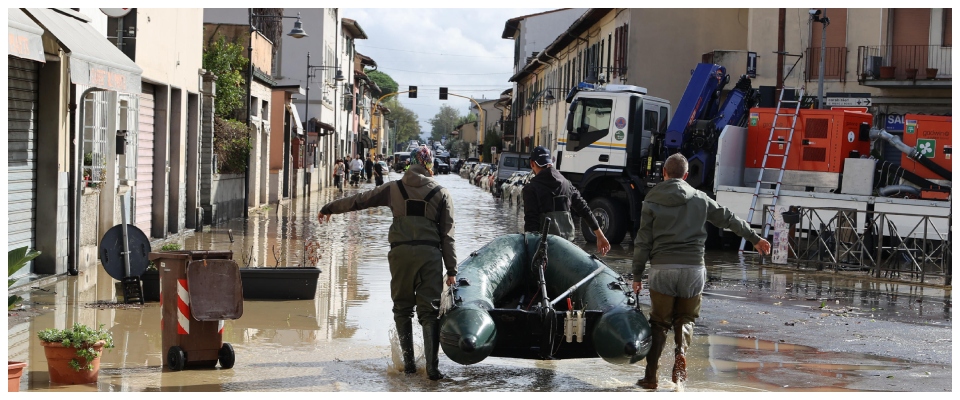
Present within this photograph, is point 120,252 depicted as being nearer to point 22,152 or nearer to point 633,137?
point 22,152

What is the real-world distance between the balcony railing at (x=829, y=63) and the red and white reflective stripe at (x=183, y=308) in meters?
22.7

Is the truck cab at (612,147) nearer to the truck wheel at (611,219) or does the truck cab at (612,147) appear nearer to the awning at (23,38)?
the truck wheel at (611,219)

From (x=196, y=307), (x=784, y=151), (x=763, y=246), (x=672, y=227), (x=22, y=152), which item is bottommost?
(x=196, y=307)

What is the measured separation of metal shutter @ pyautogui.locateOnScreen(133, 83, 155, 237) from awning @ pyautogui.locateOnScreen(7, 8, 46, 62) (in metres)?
7.83

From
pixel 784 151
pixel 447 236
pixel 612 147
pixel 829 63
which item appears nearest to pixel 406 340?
pixel 447 236

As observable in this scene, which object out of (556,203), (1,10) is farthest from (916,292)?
(1,10)

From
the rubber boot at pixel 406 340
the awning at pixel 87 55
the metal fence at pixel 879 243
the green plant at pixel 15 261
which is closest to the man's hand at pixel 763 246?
the rubber boot at pixel 406 340

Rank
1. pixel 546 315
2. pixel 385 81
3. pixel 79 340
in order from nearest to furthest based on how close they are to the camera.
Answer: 1. pixel 79 340
2. pixel 546 315
3. pixel 385 81

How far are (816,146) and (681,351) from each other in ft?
41.1

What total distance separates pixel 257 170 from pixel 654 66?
1178 cm

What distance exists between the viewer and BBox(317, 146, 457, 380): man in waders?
307 inches

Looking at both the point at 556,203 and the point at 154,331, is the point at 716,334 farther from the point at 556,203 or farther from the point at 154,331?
the point at 154,331

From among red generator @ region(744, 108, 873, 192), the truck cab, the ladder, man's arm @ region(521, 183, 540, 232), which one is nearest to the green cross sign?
red generator @ region(744, 108, 873, 192)

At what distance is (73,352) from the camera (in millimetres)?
7035
